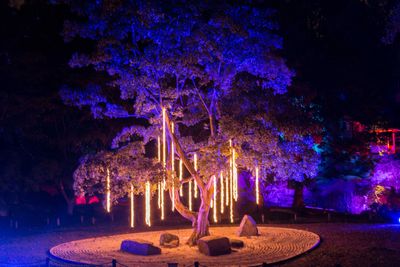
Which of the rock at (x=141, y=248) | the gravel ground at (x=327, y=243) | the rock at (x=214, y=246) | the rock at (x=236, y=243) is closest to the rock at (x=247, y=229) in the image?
the rock at (x=236, y=243)

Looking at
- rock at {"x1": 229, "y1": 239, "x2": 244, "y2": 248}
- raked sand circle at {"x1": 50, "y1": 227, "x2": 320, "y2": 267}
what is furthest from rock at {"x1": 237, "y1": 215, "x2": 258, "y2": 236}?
rock at {"x1": 229, "y1": 239, "x2": 244, "y2": 248}

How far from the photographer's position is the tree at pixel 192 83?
55.4ft

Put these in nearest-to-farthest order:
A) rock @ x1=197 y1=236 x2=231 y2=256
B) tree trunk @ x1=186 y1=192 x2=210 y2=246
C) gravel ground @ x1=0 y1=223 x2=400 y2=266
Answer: gravel ground @ x1=0 y1=223 x2=400 y2=266
rock @ x1=197 y1=236 x2=231 y2=256
tree trunk @ x1=186 y1=192 x2=210 y2=246

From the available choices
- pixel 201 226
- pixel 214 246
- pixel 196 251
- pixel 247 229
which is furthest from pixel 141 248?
pixel 247 229

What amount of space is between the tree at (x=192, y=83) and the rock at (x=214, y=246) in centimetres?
205

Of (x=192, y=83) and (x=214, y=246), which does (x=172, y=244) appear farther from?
(x=192, y=83)

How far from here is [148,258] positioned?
1719 cm

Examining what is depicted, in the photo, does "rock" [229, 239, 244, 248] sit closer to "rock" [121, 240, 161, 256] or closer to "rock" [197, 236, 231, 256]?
"rock" [197, 236, 231, 256]

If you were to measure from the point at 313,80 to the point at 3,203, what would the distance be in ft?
68.6

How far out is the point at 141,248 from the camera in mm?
17828

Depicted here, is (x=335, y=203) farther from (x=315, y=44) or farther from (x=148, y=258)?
(x=148, y=258)

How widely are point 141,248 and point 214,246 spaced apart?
107 inches

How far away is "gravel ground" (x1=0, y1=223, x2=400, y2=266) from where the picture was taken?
15.9 metres

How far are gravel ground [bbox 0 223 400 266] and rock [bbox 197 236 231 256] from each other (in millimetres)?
2558
